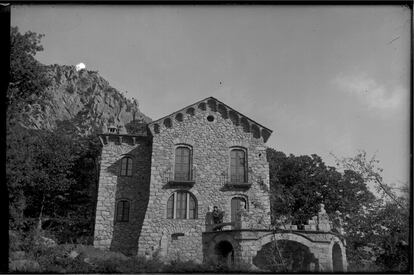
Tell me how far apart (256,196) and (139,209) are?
6.92 metres

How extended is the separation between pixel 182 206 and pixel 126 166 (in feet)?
15.3

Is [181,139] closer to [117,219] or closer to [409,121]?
[117,219]

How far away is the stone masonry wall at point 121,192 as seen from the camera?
2133cm

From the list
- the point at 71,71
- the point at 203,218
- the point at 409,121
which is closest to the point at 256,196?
the point at 203,218

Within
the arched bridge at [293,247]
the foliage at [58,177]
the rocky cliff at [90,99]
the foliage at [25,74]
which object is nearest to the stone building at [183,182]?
the arched bridge at [293,247]

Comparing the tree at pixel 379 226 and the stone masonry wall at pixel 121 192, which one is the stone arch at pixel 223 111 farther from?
the tree at pixel 379 226

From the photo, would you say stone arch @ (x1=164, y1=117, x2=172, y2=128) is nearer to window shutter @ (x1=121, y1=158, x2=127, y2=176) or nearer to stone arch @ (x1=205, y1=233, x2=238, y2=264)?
window shutter @ (x1=121, y1=158, x2=127, y2=176)

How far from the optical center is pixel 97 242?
21.0 metres

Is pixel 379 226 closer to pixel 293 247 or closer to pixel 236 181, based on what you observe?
pixel 293 247

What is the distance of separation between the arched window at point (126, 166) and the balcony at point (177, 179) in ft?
9.71

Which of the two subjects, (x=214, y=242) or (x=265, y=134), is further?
(x=265, y=134)

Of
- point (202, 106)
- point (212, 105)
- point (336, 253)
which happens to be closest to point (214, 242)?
point (336, 253)

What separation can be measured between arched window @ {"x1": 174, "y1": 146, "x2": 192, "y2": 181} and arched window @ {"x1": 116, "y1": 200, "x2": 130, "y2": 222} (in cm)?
371

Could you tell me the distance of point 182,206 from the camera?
20750 millimetres
